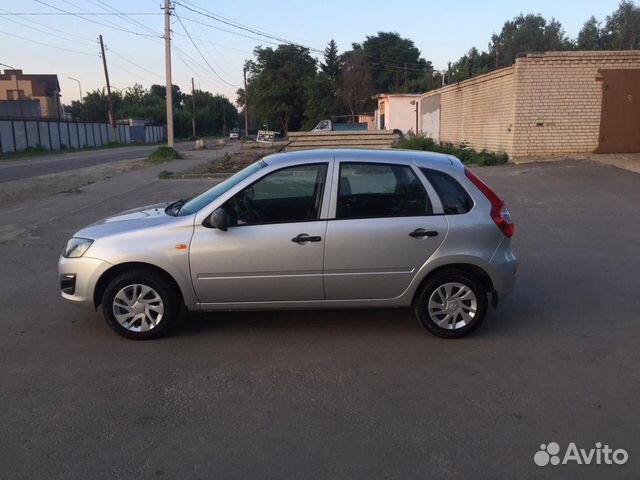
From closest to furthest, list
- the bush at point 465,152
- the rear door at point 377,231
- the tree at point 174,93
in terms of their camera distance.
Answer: the rear door at point 377,231, the bush at point 465,152, the tree at point 174,93

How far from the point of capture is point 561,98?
20234 millimetres

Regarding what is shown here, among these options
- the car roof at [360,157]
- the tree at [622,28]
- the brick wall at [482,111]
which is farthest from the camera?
the tree at [622,28]

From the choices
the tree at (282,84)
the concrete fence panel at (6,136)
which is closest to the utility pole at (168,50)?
the concrete fence panel at (6,136)

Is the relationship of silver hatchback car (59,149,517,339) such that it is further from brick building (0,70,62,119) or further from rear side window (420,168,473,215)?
brick building (0,70,62,119)

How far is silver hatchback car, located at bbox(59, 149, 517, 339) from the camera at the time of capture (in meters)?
4.96

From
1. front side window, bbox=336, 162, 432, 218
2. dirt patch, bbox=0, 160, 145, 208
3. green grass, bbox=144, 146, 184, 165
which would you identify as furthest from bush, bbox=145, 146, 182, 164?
front side window, bbox=336, 162, 432, 218

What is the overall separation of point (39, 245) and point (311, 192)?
6.16 metres

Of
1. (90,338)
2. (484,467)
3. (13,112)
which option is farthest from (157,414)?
(13,112)

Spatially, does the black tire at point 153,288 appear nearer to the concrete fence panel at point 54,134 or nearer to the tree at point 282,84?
the concrete fence panel at point 54,134

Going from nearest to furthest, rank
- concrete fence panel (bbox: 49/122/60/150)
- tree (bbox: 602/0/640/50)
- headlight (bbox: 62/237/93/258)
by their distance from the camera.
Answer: headlight (bbox: 62/237/93/258)
concrete fence panel (bbox: 49/122/60/150)
tree (bbox: 602/0/640/50)

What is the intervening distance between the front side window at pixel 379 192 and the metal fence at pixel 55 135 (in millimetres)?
44027

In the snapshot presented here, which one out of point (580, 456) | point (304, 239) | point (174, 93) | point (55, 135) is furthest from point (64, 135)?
point (174, 93)

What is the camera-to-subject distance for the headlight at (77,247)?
5.08m

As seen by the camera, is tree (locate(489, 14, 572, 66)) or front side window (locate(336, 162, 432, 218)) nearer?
front side window (locate(336, 162, 432, 218))
